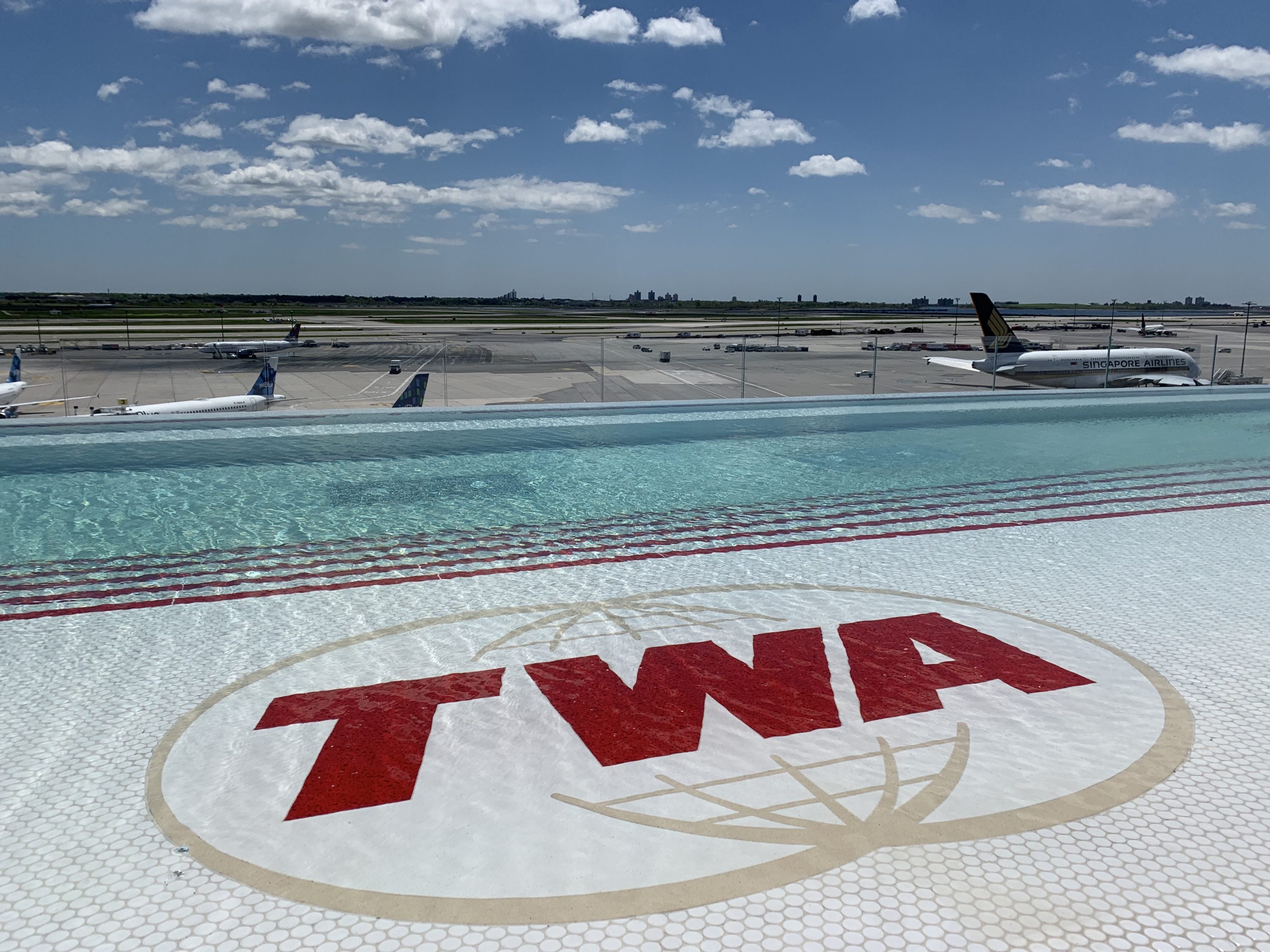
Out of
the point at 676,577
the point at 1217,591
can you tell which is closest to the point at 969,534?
the point at 1217,591

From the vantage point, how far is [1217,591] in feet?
25.2

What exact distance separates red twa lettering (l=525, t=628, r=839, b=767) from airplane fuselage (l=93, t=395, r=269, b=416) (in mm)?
18081

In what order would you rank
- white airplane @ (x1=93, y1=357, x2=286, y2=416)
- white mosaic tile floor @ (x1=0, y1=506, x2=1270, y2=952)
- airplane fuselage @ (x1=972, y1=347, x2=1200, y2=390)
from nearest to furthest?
white mosaic tile floor @ (x1=0, y1=506, x2=1270, y2=952) → white airplane @ (x1=93, y1=357, x2=286, y2=416) → airplane fuselage @ (x1=972, y1=347, x2=1200, y2=390)

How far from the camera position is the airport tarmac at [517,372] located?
1308 inches

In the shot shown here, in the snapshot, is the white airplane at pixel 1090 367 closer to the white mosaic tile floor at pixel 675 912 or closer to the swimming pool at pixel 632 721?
the swimming pool at pixel 632 721

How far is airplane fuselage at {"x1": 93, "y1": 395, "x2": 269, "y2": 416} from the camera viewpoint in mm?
22609

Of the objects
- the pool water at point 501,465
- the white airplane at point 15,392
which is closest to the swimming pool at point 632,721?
the pool water at point 501,465

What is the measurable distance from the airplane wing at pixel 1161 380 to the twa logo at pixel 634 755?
27.1 metres

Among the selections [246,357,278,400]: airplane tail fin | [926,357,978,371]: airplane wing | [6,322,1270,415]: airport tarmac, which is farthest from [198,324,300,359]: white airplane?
[926,357,978,371]: airplane wing

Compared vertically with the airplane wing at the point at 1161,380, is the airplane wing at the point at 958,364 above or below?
above

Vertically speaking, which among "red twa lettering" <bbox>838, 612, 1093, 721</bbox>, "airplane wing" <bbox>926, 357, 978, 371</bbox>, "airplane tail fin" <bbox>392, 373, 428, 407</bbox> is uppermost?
"airplane wing" <bbox>926, 357, 978, 371</bbox>

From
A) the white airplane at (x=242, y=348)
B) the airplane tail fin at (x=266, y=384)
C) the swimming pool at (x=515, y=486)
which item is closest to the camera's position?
→ the swimming pool at (x=515, y=486)

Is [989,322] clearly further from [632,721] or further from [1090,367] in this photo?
[632,721]

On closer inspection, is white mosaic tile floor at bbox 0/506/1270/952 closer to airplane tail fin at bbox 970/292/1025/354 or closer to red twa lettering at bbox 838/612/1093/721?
red twa lettering at bbox 838/612/1093/721
